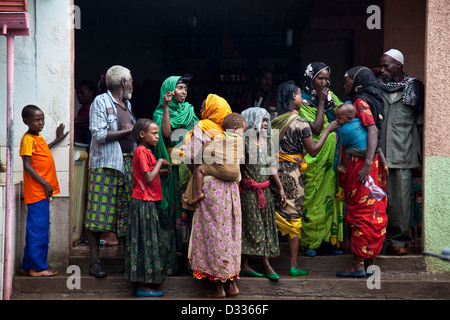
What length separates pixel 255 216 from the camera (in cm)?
561

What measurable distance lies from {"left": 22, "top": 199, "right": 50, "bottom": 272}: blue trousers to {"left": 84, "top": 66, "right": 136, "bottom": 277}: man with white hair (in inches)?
15.5

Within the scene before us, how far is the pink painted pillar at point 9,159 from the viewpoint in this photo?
497 centimetres

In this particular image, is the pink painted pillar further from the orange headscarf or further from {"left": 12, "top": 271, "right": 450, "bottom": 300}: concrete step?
the orange headscarf

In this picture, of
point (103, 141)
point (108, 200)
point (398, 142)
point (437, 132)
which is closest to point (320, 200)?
point (398, 142)

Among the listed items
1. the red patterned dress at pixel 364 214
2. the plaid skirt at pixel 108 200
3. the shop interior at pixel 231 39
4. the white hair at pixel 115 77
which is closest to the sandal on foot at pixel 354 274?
the red patterned dress at pixel 364 214

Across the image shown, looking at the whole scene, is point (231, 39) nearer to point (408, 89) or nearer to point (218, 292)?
point (408, 89)

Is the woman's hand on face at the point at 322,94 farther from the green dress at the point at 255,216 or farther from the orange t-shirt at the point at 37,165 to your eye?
the orange t-shirt at the point at 37,165

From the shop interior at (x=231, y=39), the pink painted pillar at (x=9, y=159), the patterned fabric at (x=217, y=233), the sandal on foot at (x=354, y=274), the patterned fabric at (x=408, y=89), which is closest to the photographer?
the pink painted pillar at (x=9, y=159)

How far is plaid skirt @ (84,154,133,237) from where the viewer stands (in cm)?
557

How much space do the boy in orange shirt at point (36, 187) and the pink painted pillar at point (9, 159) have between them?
1.03 feet

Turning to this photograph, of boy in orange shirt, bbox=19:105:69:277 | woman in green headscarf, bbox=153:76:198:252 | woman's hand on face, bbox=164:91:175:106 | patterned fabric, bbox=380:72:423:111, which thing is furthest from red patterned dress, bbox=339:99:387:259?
boy in orange shirt, bbox=19:105:69:277

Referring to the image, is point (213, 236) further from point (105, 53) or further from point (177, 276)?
point (105, 53)

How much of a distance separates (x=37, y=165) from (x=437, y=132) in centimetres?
384

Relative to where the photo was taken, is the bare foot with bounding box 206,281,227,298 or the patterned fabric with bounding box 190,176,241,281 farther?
the bare foot with bounding box 206,281,227,298
